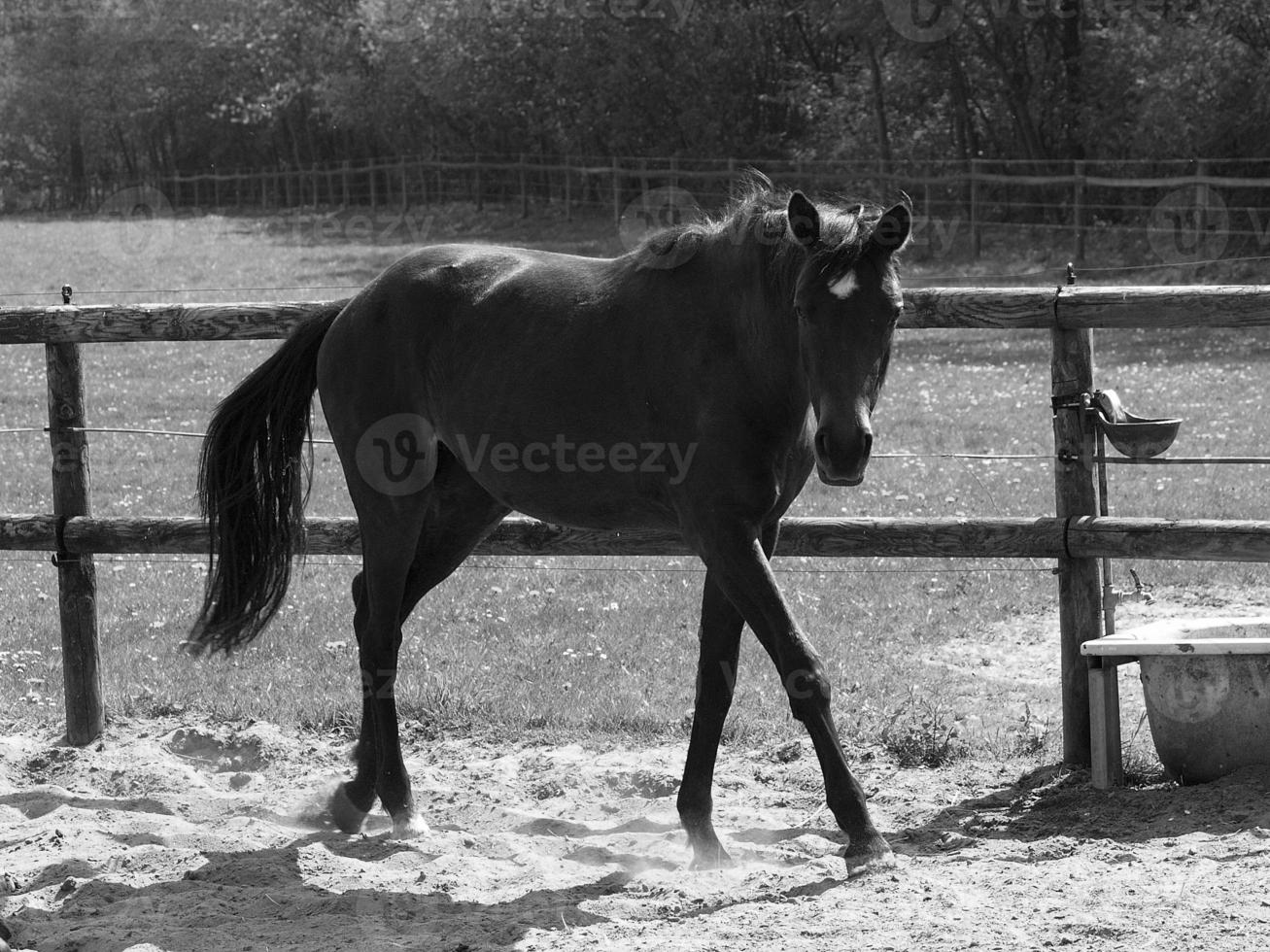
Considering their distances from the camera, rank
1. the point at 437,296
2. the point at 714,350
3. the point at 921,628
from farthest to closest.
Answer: the point at 921,628, the point at 437,296, the point at 714,350

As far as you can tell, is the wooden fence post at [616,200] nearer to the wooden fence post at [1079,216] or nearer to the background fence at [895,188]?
the background fence at [895,188]

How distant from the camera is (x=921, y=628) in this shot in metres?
6.29

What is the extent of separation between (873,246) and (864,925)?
5.18ft

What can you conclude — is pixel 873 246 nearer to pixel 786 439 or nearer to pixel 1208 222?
pixel 786 439

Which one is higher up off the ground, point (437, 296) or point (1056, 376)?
point (437, 296)

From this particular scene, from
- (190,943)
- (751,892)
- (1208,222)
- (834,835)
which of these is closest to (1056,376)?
(834,835)

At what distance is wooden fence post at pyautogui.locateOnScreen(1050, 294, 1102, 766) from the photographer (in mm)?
4355

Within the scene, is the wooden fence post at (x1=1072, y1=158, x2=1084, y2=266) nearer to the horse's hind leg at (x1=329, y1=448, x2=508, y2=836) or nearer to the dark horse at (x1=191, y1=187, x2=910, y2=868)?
the horse's hind leg at (x1=329, y1=448, x2=508, y2=836)

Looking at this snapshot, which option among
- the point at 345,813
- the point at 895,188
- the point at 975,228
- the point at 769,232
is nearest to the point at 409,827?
the point at 345,813

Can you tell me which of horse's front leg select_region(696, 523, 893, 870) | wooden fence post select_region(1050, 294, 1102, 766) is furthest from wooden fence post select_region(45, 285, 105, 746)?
wooden fence post select_region(1050, 294, 1102, 766)

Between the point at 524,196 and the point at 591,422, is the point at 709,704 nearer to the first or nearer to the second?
the point at 591,422

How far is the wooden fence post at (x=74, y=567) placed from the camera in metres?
5.09

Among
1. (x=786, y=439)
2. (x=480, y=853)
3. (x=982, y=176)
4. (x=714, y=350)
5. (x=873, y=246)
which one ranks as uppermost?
(x=982, y=176)

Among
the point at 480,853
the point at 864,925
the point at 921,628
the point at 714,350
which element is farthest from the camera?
the point at 921,628
